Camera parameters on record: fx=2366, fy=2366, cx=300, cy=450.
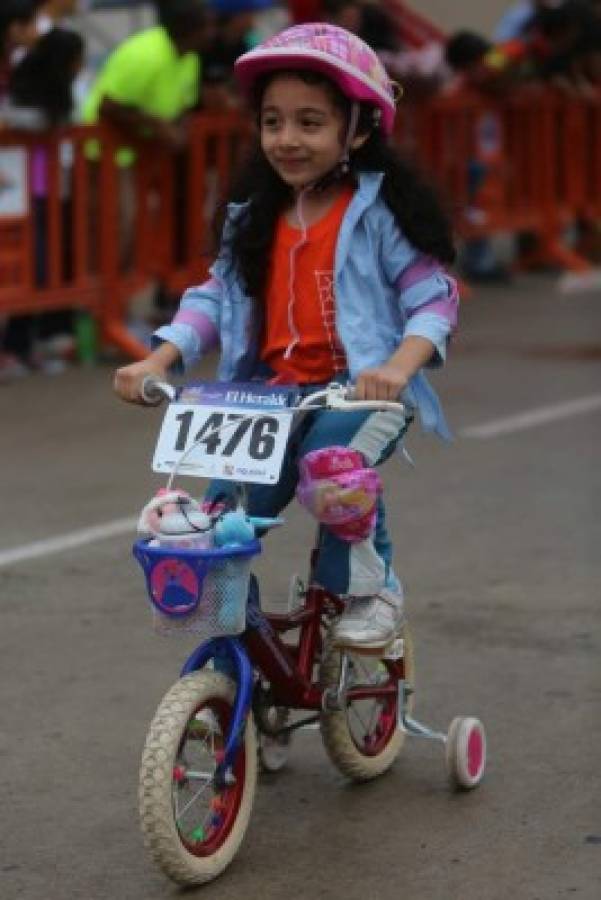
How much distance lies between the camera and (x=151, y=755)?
4469mm

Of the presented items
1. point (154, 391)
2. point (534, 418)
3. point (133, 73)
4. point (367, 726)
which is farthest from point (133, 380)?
point (133, 73)

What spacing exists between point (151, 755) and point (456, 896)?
650mm

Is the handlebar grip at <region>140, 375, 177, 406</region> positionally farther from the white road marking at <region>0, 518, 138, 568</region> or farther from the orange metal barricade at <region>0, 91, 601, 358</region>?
the orange metal barricade at <region>0, 91, 601, 358</region>

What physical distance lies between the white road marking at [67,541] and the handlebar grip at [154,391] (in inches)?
114

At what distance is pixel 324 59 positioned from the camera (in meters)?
4.92

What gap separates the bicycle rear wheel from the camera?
521cm

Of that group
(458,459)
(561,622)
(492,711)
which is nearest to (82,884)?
(492,711)

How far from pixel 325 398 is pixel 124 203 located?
28.3ft

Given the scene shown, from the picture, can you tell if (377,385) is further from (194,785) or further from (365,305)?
(194,785)

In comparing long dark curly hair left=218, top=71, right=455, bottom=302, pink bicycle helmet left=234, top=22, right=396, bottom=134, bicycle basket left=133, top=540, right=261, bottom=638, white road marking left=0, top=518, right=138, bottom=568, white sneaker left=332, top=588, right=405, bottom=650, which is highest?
pink bicycle helmet left=234, top=22, right=396, bottom=134

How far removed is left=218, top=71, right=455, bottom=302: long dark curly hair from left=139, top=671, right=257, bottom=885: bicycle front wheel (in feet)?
3.19

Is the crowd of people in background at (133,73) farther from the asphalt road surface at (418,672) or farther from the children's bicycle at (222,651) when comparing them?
the children's bicycle at (222,651)

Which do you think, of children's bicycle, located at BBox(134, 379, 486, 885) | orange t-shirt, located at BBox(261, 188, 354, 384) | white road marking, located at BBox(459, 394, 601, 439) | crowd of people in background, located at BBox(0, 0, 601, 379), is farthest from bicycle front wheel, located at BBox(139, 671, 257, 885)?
crowd of people in background, located at BBox(0, 0, 601, 379)

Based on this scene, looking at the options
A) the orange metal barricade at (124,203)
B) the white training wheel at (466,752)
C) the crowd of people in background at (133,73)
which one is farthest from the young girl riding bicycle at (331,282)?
the crowd of people in background at (133,73)
